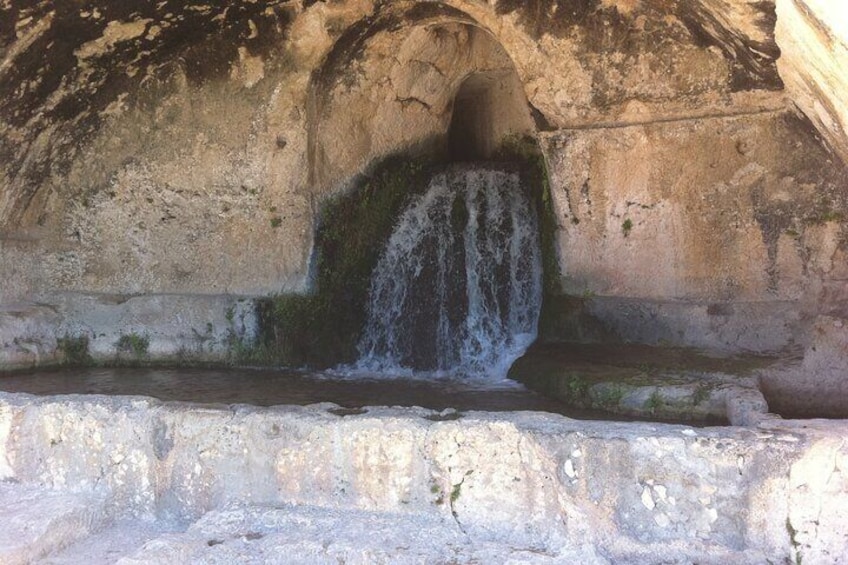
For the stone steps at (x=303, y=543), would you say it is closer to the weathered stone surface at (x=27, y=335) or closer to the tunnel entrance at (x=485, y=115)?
the weathered stone surface at (x=27, y=335)

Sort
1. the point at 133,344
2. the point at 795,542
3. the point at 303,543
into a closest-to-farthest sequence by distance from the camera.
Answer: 1. the point at 795,542
2. the point at 303,543
3. the point at 133,344

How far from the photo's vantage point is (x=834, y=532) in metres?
→ 2.47

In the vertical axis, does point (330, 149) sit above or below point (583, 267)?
above

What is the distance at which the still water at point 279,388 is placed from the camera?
12.7 feet

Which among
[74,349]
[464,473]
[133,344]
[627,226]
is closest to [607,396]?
[464,473]

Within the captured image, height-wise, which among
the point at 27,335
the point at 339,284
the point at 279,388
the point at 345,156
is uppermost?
the point at 345,156

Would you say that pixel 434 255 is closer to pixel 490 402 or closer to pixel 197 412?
pixel 490 402

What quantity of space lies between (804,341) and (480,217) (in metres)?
2.38

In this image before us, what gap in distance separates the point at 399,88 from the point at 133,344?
9.12 ft

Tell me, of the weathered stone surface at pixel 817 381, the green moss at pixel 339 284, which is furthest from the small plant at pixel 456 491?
the green moss at pixel 339 284

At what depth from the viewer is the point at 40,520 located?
114 inches

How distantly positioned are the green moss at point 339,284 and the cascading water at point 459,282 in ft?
0.36

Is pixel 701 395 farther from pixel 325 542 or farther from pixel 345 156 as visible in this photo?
pixel 345 156

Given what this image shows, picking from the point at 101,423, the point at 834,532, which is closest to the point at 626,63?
the point at 834,532
